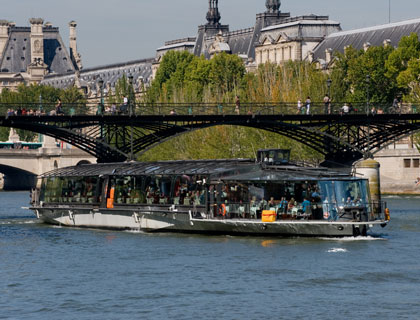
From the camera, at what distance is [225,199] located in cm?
6116

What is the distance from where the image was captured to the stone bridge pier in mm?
159375

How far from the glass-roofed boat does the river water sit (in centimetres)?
92

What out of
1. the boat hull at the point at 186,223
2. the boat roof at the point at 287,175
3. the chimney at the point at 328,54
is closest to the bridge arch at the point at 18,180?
the chimney at the point at 328,54

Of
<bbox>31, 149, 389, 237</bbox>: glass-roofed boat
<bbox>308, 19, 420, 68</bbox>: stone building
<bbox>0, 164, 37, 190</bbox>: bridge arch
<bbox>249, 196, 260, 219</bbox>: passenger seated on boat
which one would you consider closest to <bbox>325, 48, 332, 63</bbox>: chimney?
<bbox>308, 19, 420, 68</bbox>: stone building

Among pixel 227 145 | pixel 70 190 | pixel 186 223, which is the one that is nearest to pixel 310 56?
pixel 227 145

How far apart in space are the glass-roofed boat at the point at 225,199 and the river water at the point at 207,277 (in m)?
0.92

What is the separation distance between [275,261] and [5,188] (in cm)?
12661

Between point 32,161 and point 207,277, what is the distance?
11686cm

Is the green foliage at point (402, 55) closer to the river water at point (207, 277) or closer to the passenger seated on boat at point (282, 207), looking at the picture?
the river water at point (207, 277)

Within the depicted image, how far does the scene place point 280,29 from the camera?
559 ft

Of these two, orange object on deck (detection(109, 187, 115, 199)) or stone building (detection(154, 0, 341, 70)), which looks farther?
stone building (detection(154, 0, 341, 70))

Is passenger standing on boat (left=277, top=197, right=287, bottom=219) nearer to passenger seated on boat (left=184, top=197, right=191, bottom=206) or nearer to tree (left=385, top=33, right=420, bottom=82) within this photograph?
passenger seated on boat (left=184, top=197, right=191, bottom=206)

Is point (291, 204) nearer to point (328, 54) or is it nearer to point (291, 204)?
point (291, 204)

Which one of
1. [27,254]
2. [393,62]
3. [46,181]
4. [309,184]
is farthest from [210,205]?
[393,62]
